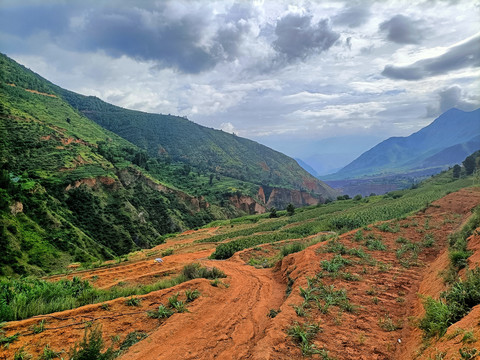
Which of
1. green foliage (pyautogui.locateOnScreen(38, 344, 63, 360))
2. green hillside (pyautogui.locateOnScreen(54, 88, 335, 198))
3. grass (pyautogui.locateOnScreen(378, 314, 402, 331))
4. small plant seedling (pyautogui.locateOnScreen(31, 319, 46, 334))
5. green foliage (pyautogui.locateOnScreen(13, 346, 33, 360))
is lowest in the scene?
grass (pyautogui.locateOnScreen(378, 314, 402, 331))

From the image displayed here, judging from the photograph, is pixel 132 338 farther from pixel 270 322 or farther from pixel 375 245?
pixel 375 245

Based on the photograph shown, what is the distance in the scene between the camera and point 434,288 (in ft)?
21.3

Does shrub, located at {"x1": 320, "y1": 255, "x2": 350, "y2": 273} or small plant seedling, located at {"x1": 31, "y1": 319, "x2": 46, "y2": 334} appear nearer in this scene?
small plant seedling, located at {"x1": 31, "y1": 319, "x2": 46, "y2": 334}

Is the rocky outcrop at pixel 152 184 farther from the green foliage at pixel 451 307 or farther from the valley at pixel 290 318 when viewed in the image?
the green foliage at pixel 451 307

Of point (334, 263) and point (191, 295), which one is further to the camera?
point (334, 263)

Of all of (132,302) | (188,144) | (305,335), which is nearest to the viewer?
(305,335)

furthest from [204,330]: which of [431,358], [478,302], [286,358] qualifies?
[478,302]

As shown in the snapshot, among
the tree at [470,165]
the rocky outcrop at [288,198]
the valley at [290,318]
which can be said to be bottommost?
the rocky outcrop at [288,198]

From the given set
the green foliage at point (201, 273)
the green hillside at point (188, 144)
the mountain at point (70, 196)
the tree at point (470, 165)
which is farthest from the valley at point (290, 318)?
the green hillside at point (188, 144)

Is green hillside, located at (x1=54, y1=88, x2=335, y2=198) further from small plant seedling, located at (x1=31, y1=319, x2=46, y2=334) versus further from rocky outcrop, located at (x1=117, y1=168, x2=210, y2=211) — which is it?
small plant seedling, located at (x1=31, y1=319, x2=46, y2=334)

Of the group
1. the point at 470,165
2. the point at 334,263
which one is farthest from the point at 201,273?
the point at 470,165

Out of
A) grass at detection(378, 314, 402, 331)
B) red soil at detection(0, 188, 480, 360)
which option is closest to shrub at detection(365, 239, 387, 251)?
red soil at detection(0, 188, 480, 360)

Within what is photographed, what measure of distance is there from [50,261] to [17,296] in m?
26.6

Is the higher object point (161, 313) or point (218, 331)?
point (161, 313)
